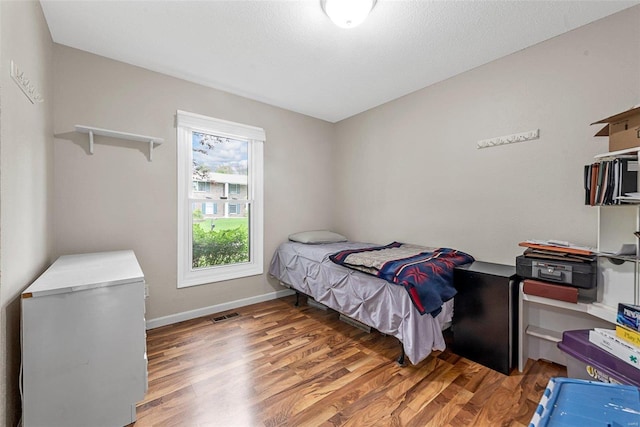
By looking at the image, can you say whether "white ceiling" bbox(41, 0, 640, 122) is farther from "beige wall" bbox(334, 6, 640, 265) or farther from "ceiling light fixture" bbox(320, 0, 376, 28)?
"beige wall" bbox(334, 6, 640, 265)

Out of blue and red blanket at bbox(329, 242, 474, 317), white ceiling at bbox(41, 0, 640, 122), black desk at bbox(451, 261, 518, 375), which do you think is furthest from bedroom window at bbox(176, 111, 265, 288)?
black desk at bbox(451, 261, 518, 375)

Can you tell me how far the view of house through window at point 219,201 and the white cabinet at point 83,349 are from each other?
61.4 inches

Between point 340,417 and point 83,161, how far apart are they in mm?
2924

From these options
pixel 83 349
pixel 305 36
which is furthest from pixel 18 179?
pixel 305 36

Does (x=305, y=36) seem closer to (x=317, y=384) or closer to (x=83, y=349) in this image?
(x=83, y=349)

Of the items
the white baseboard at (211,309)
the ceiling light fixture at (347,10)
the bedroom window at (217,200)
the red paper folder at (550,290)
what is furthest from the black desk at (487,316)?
the bedroom window at (217,200)

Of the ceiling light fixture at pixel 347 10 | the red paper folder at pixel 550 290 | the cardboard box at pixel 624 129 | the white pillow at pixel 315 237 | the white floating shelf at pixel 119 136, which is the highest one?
the ceiling light fixture at pixel 347 10

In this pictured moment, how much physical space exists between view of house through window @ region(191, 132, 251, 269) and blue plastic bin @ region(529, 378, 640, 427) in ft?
10.2

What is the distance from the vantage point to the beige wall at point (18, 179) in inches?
48.4

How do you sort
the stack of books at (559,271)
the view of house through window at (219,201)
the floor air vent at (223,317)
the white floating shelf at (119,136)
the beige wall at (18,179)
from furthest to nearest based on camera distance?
1. the view of house through window at (219,201)
2. the floor air vent at (223,317)
3. the white floating shelf at (119,136)
4. the stack of books at (559,271)
5. the beige wall at (18,179)

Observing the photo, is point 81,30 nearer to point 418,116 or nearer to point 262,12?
point 262,12

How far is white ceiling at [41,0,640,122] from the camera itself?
1.85 metres

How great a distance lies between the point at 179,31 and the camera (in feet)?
6.86

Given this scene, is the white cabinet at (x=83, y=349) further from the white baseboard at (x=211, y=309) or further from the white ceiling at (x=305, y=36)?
the white ceiling at (x=305, y=36)
